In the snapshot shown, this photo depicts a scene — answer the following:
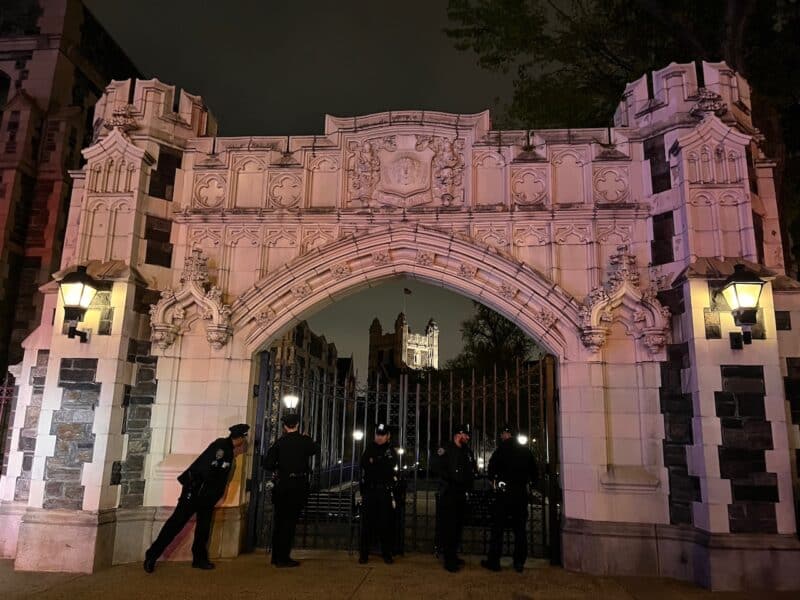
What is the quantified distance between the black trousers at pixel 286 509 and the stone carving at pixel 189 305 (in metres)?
1.91

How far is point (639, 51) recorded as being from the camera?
10812 millimetres

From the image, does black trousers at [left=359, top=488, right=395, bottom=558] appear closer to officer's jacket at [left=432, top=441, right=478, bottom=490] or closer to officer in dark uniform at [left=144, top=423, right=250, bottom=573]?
officer's jacket at [left=432, top=441, right=478, bottom=490]

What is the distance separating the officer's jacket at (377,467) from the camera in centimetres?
664

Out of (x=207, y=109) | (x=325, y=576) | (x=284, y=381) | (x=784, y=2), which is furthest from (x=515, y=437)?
(x=784, y=2)

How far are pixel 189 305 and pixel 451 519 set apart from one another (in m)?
3.94

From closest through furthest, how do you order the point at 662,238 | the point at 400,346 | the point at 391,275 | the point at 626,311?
1. the point at 626,311
2. the point at 662,238
3. the point at 391,275
4. the point at 400,346

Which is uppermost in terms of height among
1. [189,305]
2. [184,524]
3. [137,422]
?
[189,305]

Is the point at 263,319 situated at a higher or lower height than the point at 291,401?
higher

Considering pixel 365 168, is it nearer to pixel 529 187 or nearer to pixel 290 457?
pixel 529 187

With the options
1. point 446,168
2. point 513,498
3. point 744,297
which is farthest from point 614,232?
point 513,498

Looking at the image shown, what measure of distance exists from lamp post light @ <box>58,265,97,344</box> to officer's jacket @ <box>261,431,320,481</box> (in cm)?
255

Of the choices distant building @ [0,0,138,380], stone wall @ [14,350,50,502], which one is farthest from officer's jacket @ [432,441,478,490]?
distant building @ [0,0,138,380]

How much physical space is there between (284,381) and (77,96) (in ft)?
37.4

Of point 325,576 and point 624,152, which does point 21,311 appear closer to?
point 325,576
